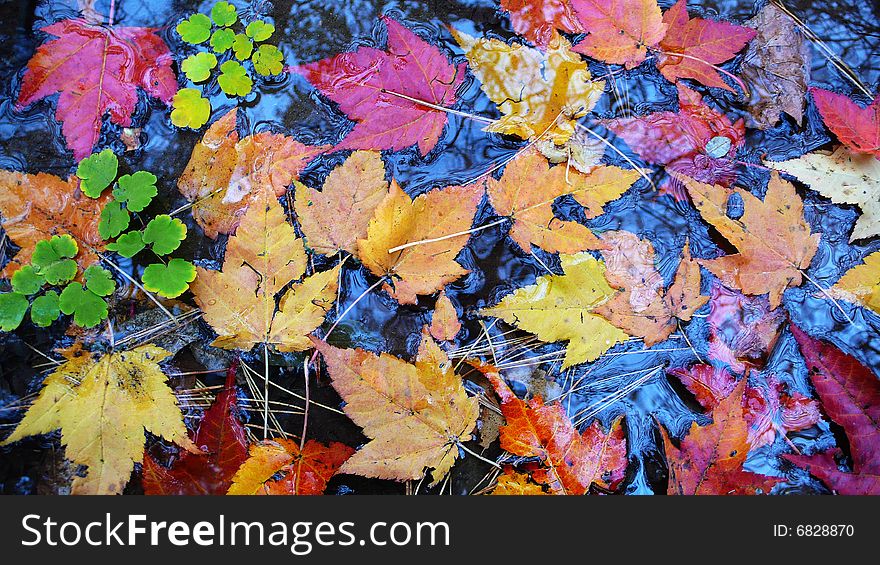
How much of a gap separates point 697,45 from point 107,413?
1.95 metres

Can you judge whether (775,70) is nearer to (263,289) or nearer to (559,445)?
(559,445)

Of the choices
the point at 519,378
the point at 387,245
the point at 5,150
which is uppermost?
the point at 5,150

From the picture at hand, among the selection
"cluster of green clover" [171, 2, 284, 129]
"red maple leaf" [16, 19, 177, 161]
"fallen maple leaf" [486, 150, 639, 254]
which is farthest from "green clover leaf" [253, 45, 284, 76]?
"fallen maple leaf" [486, 150, 639, 254]

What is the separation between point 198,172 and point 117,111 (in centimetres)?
31

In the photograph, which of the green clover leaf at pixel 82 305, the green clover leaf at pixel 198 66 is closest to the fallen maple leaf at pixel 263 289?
the green clover leaf at pixel 82 305

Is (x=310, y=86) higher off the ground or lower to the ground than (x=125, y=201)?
higher

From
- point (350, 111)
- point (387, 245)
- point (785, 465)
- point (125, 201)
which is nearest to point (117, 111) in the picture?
point (125, 201)

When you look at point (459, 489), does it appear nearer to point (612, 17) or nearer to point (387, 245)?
point (387, 245)

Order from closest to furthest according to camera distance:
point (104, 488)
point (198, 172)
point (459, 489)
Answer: point (104, 488) → point (459, 489) → point (198, 172)

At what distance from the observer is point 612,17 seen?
1675mm

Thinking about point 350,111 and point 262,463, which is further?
point 350,111

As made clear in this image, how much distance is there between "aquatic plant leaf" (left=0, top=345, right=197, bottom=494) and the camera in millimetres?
1428

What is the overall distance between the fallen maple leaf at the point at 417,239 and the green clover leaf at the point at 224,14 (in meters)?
0.79

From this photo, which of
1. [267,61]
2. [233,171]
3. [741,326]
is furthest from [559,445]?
[267,61]
